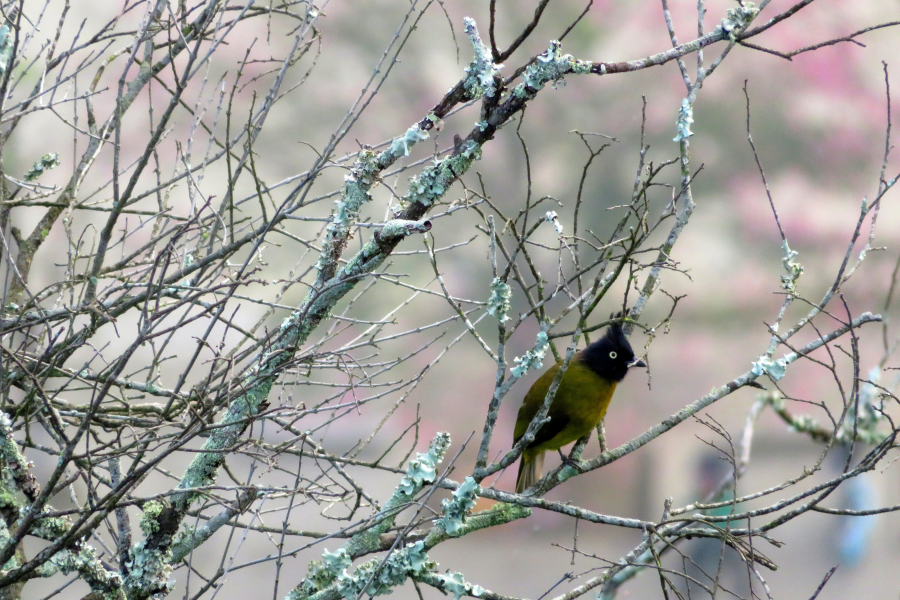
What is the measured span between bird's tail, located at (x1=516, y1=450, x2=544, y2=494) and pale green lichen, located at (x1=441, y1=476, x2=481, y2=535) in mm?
1252

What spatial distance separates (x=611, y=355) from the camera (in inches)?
89.9

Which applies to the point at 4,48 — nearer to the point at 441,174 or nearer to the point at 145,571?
the point at 441,174

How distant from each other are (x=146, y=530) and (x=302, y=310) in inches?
19.6

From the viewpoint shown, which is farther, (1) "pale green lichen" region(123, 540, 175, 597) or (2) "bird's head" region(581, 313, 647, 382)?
(2) "bird's head" region(581, 313, 647, 382)

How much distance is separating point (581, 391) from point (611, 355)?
15 centimetres

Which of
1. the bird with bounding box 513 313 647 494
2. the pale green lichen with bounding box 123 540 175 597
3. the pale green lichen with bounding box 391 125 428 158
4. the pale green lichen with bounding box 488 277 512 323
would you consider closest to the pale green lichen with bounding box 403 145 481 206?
the pale green lichen with bounding box 391 125 428 158

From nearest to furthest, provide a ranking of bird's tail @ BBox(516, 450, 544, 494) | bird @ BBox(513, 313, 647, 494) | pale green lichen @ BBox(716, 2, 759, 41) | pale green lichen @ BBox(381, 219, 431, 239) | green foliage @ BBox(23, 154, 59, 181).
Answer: pale green lichen @ BBox(381, 219, 431, 239), pale green lichen @ BBox(716, 2, 759, 41), green foliage @ BBox(23, 154, 59, 181), bird @ BBox(513, 313, 647, 494), bird's tail @ BBox(516, 450, 544, 494)

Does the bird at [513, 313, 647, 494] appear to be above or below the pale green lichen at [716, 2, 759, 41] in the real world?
below

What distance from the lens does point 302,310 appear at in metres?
1.32

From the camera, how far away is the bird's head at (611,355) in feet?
7.39

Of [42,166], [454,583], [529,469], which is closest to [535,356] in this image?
[454,583]

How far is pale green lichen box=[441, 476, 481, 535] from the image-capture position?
1.27 metres

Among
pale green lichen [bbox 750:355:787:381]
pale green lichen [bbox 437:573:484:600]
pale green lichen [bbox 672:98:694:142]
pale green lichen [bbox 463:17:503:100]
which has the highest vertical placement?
pale green lichen [bbox 672:98:694:142]

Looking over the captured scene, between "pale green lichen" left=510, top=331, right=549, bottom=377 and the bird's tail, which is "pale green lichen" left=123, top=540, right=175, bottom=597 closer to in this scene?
"pale green lichen" left=510, top=331, right=549, bottom=377
